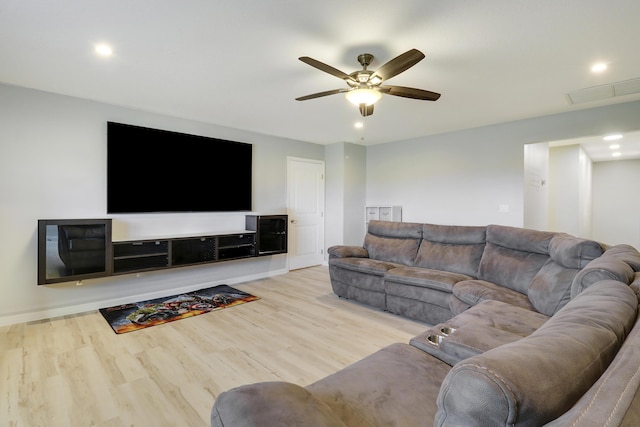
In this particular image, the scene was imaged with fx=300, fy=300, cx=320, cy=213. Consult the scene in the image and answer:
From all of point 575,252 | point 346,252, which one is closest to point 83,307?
point 346,252

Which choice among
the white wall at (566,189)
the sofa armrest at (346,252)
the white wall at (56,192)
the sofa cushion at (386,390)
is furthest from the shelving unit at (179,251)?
the white wall at (566,189)

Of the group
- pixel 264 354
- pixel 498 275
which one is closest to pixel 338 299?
pixel 264 354

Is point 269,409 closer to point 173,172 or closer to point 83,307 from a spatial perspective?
point 83,307

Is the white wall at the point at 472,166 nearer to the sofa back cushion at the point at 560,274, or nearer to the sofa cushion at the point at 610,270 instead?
the sofa back cushion at the point at 560,274

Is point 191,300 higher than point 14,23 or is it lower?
lower

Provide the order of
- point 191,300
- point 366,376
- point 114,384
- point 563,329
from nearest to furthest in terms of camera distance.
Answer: point 563,329 < point 366,376 < point 114,384 < point 191,300

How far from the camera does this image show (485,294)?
2.61 m

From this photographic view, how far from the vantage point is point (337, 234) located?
5996 mm

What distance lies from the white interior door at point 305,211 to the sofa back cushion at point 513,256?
3316 millimetres

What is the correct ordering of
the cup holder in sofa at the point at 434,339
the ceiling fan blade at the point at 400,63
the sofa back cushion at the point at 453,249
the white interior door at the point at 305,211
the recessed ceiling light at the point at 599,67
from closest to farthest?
the cup holder in sofa at the point at 434,339, the ceiling fan blade at the point at 400,63, the recessed ceiling light at the point at 599,67, the sofa back cushion at the point at 453,249, the white interior door at the point at 305,211

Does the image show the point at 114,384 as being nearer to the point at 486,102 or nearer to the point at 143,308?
the point at 143,308

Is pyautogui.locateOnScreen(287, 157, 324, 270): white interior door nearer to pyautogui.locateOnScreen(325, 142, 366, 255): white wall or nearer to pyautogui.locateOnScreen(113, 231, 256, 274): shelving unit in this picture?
pyautogui.locateOnScreen(325, 142, 366, 255): white wall

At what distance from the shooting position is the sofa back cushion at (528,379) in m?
0.58

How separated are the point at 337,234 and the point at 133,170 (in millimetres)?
3614
